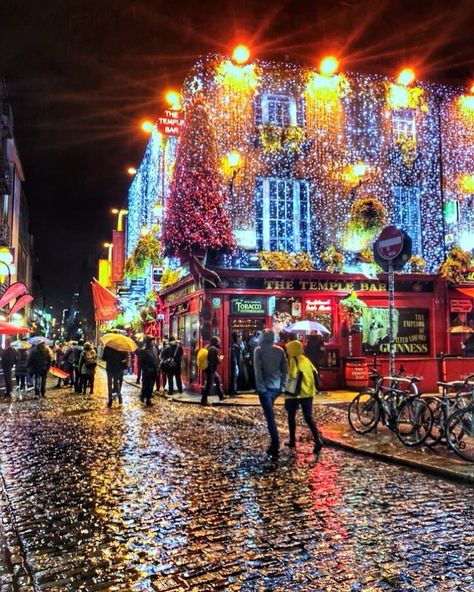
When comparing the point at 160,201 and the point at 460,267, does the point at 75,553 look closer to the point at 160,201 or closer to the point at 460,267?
the point at 460,267

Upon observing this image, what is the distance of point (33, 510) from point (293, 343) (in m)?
4.95

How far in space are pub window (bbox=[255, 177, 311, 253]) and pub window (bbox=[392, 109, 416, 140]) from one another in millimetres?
4372

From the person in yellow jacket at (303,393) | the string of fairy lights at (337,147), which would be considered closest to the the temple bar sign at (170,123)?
the string of fairy lights at (337,147)

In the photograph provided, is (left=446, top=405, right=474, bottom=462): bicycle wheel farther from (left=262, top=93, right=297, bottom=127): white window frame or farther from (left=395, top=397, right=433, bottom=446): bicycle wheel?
(left=262, top=93, right=297, bottom=127): white window frame

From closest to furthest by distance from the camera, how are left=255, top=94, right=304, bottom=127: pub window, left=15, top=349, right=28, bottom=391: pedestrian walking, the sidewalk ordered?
the sidewalk, left=255, top=94, right=304, bottom=127: pub window, left=15, top=349, right=28, bottom=391: pedestrian walking

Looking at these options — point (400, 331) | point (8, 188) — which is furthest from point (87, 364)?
point (8, 188)

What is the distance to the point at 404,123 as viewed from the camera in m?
20.6

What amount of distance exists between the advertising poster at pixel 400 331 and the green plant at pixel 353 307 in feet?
1.96

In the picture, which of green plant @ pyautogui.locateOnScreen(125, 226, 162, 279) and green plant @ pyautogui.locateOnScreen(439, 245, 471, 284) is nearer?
green plant @ pyautogui.locateOnScreen(439, 245, 471, 284)

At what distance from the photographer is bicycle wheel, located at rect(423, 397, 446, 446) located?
8609 millimetres

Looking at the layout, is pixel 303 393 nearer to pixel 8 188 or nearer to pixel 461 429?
pixel 461 429

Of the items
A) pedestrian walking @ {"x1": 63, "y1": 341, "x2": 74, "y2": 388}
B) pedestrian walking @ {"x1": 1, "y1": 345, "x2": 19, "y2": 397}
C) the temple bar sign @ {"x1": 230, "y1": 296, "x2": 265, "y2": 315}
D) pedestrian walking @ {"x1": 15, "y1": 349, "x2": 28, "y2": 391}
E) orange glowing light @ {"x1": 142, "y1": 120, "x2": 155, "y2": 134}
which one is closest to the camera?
the temple bar sign @ {"x1": 230, "y1": 296, "x2": 265, "y2": 315}

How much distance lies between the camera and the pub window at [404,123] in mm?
20438

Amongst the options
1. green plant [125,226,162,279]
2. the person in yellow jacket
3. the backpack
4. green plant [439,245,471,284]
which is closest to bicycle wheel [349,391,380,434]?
the person in yellow jacket
